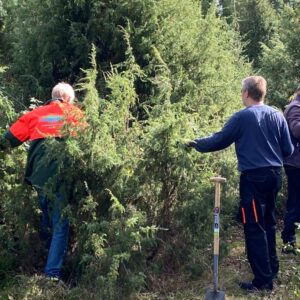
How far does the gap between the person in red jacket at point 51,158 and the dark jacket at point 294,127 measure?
94.9 inches

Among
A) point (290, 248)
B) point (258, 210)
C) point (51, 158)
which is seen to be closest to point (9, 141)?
point (51, 158)

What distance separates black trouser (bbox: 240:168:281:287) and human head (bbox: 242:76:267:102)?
0.71 m

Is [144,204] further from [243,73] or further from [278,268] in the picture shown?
[243,73]

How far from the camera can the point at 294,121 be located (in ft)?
18.1

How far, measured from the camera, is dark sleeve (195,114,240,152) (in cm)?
464

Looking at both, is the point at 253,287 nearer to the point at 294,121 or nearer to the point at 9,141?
the point at 294,121

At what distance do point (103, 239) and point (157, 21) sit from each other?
13.2 ft

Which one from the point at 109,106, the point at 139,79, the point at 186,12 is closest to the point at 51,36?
A: the point at 139,79

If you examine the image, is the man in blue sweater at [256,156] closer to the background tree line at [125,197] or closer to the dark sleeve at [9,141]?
the background tree line at [125,197]

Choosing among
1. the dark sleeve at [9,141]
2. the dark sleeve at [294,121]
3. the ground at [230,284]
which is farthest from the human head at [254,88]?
the dark sleeve at [9,141]

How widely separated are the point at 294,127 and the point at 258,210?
1.28 meters

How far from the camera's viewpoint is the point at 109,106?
4.80 m

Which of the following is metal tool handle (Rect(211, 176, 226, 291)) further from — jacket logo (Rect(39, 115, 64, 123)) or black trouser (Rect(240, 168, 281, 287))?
jacket logo (Rect(39, 115, 64, 123))

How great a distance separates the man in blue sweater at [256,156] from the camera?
4648 mm
